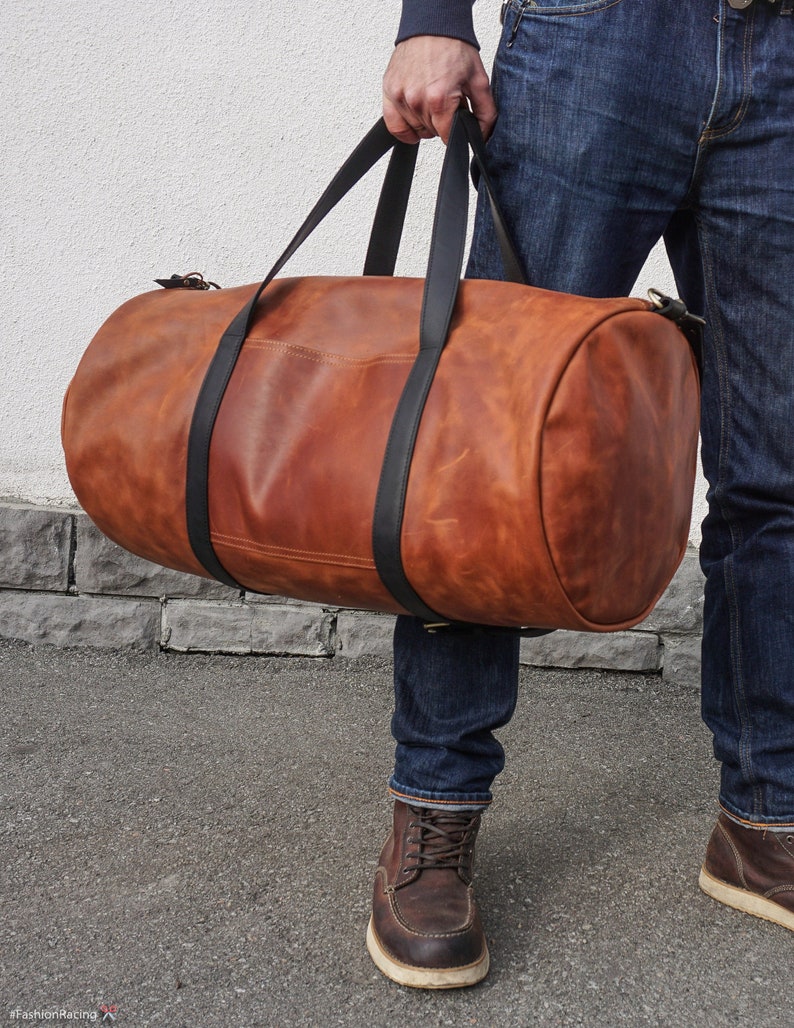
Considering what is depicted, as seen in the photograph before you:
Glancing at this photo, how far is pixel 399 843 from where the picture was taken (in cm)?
127

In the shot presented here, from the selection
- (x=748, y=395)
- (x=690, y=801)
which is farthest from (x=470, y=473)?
(x=690, y=801)

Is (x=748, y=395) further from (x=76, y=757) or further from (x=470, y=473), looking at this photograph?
(x=76, y=757)

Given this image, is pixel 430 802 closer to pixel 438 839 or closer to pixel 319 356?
pixel 438 839

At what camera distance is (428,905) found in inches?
47.4

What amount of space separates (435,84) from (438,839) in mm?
989

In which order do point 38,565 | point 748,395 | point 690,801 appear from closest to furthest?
point 748,395 → point 690,801 → point 38,565

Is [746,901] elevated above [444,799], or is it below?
below

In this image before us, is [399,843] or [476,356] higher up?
[476,356]

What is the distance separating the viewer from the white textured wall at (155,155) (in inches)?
91.3

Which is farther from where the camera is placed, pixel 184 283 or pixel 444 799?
pixel 184 283

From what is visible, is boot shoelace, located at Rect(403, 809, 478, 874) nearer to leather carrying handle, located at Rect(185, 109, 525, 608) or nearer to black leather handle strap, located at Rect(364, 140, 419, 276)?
leather carrying handle, located at Rect(185, 109, 525, 608)

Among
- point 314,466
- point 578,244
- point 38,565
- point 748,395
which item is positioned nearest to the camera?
point 314,466

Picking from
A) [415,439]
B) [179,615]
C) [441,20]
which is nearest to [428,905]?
[415,439]

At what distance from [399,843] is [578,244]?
843mm
